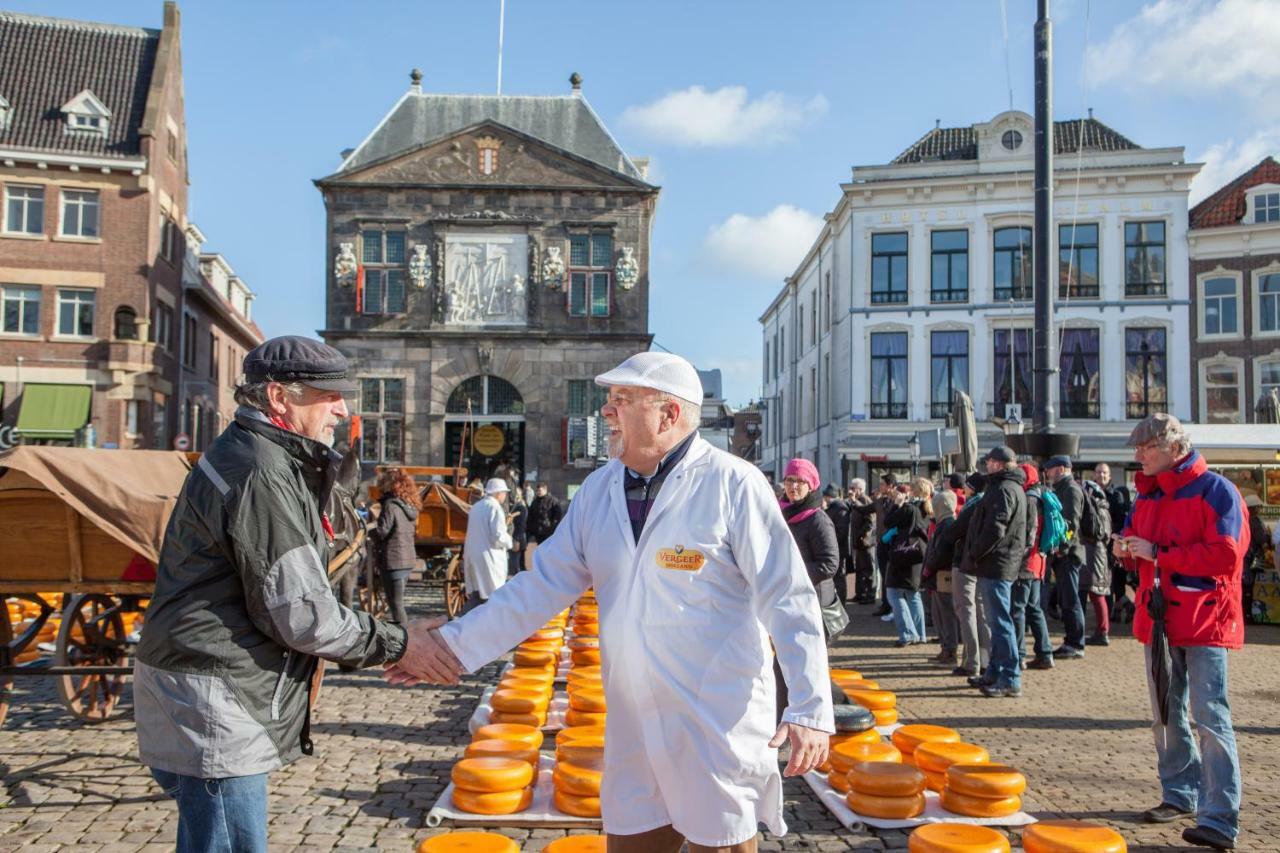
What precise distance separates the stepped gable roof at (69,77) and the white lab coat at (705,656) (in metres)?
36.1

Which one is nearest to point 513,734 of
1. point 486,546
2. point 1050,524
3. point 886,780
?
point 886,780

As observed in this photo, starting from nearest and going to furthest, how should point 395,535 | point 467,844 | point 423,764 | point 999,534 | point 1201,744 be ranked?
point 467,844 < point 1201,744 < point 423,764 < point 999,534 < point 395,535

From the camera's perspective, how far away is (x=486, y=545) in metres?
11.0

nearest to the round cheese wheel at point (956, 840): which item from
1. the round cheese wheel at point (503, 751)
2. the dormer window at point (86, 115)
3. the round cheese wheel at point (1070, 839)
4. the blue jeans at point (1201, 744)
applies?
the round cheese wheel at point (1070, 839)

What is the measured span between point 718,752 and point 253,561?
1.47m

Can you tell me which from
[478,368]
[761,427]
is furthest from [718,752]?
[761,427]

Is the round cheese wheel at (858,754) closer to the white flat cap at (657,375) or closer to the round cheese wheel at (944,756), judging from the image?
the round cheese wheel at (944,756)

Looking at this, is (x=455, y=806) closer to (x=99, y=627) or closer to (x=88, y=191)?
(x=99, y=627)

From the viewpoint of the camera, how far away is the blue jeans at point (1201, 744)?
5.35 meters

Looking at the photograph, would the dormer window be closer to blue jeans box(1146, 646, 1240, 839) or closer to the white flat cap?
the white flat cap

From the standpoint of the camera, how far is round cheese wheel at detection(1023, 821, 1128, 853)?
461cm

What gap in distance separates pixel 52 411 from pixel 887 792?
1317 inches

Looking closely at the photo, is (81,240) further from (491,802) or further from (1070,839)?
(1070,839)

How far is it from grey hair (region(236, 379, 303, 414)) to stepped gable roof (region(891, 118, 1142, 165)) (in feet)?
120
